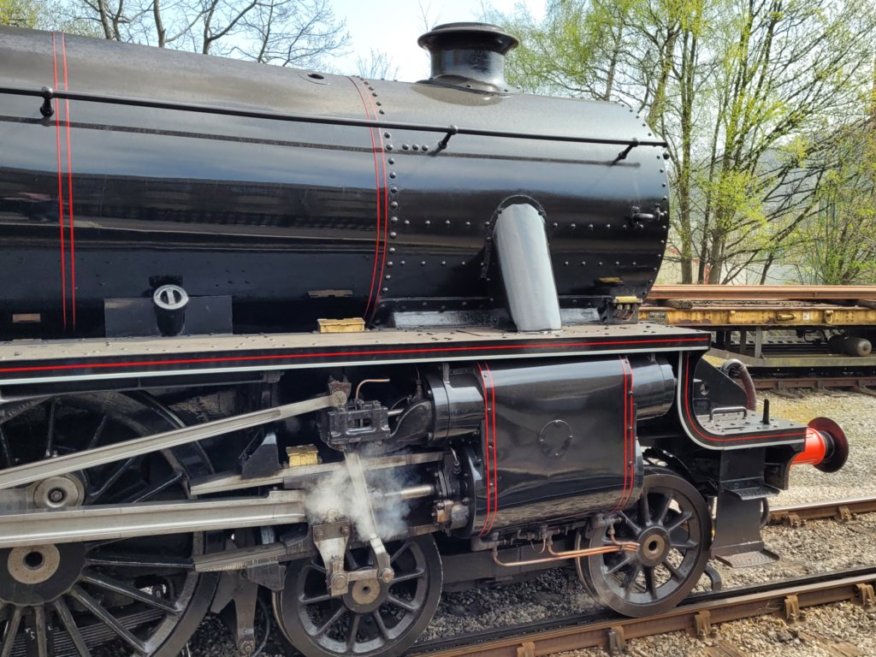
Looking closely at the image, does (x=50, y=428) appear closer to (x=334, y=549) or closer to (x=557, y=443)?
(x=334, y=549)

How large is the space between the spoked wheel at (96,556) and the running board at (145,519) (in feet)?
0.31

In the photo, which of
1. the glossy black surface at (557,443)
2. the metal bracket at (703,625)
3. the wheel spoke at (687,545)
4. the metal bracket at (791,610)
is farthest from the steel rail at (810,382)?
the glossy black surface at (557,443)

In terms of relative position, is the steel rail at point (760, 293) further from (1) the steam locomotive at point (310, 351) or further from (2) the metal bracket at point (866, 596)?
(1) the steam locomotive at point (310, 351)

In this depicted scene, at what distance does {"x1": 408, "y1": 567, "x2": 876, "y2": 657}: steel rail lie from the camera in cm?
355

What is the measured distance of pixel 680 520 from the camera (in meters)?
3.99

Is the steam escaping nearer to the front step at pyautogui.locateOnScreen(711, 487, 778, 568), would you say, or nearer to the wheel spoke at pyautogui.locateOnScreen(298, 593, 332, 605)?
the wheel spoke at pyautogui.locateOnScreen(298, 593, 332, 605)

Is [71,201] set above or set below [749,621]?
above

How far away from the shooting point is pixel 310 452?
2984 millimetres

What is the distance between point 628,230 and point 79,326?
2.89 m

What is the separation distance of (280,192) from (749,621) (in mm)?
3769

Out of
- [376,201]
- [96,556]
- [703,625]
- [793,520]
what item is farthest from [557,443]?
[793,520]

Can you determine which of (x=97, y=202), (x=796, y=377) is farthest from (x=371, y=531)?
(x=796, y=377)

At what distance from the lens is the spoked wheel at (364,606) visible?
3207 mm

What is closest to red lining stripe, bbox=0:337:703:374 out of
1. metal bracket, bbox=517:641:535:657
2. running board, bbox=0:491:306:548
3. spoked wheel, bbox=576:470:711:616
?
running board, bbox=0:491:306:548
